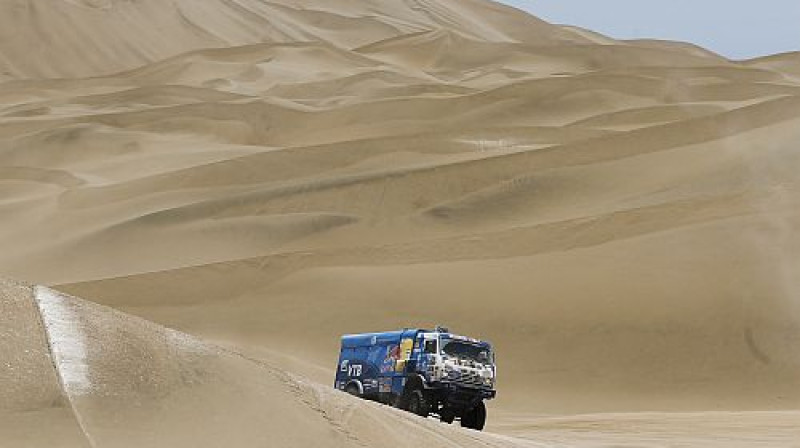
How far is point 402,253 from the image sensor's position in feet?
145

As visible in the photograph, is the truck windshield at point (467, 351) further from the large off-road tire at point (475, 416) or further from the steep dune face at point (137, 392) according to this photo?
the steep dune face at point (137, 392)

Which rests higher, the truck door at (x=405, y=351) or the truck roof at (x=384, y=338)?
the truck roof at (x=384, y=338)

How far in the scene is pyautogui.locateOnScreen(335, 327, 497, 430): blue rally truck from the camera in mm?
22875

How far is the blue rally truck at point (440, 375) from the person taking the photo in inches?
901

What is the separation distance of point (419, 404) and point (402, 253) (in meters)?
21.4

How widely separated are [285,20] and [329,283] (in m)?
119

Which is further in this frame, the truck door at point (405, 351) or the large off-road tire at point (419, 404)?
the truck door at point (405, 351)

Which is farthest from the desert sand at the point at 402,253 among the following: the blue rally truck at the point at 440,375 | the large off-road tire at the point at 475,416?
the blue rally truck at the point at 440,375

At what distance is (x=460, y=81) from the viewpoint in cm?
11544

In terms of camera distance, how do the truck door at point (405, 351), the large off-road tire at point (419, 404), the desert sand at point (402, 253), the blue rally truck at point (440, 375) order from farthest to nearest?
1. the truck door at point (405, 351)
2. the blue rally truck at point (440, 375)
3. the large off-road tire at point (419, 404)
4. the desert sand at point (402, 253)

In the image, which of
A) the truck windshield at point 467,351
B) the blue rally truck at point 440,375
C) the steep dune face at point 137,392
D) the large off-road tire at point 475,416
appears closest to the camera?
the steep dune face at point 137,392

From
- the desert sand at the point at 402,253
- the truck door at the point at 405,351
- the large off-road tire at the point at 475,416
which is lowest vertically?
the large off-road tire at the point at 475,416

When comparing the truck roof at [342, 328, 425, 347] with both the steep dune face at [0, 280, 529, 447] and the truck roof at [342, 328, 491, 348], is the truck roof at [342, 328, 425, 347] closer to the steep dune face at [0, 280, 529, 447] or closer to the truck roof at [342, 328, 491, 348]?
the truck roof at [342, 328, 491, 348]

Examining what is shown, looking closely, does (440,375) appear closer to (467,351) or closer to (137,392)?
(467,351)
